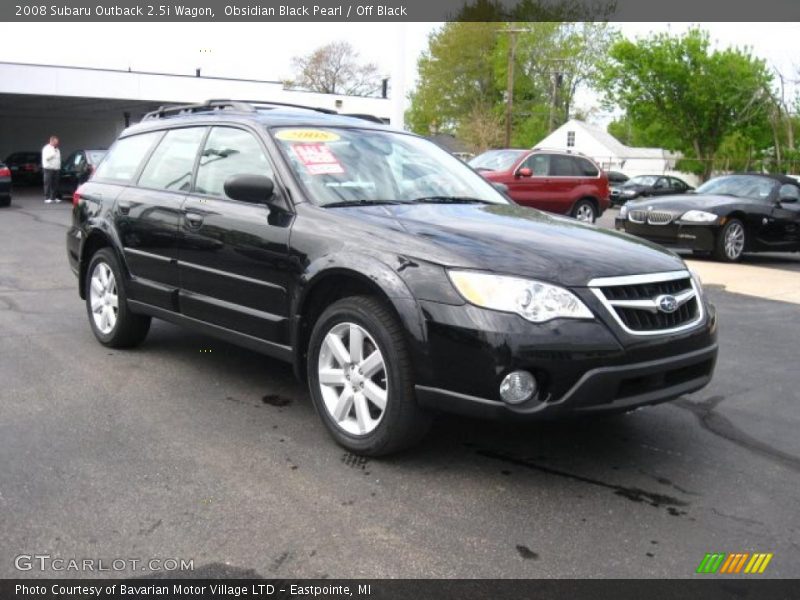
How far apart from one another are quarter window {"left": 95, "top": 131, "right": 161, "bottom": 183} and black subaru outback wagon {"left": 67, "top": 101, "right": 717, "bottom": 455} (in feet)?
0.66

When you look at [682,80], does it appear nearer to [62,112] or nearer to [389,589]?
[62,112]

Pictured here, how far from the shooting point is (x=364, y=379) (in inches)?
149

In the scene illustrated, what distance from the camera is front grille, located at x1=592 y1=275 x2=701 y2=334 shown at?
347 cm

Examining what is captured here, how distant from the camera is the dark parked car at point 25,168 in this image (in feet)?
104

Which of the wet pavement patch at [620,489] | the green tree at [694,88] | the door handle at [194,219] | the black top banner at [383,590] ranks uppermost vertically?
the green tree at [694,88]

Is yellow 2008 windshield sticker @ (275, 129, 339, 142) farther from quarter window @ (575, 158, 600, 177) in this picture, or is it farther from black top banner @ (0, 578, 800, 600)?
quarter window @ (575, 158, 600, 177)

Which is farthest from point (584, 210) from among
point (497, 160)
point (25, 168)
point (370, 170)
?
point (25, 168)

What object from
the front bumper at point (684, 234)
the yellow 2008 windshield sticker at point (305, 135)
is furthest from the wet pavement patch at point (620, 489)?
the front bumper at point (684, 234)

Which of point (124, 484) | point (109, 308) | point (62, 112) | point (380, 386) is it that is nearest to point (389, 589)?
point (380, 386)

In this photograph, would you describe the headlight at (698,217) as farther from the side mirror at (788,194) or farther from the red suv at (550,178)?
the red suv at (550,178)

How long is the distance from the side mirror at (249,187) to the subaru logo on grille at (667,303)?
206 cm

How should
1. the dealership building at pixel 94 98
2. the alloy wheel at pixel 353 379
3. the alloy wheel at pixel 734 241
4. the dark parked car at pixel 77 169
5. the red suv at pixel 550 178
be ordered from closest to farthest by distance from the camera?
the alloy wheel at pixel 353 379
the alloy wheel at pixel 734 241
the red suv at pixel 550 178
the dark parked car at pixel 77 169
the dealership building at pixel 94 98

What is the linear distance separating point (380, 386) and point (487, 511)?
79 centimetres

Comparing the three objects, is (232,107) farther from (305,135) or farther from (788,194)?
(788,194)
